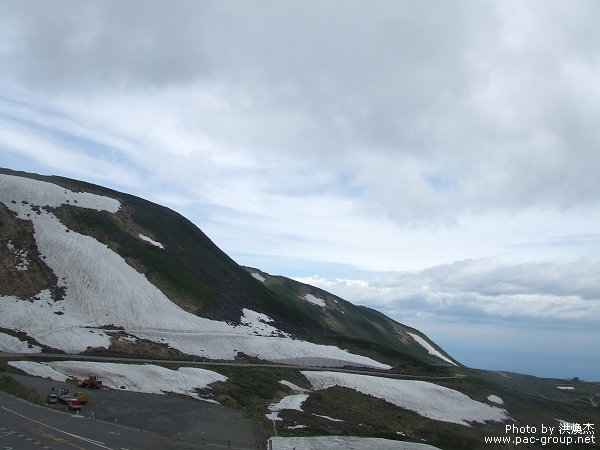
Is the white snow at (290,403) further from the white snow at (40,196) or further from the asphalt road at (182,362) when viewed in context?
the white snow at (40,196)

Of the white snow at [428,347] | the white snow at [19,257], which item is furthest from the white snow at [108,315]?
the white snow at [428,347]

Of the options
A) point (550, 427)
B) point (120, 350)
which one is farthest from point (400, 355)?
point (120, 350)

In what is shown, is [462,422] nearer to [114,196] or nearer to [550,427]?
[550,427]

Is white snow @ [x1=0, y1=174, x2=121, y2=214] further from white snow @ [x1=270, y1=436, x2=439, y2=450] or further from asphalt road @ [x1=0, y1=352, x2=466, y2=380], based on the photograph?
white snow @ [x1=270, y1=436, x2=439, y2=450]

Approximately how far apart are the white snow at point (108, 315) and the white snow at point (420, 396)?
13124mm

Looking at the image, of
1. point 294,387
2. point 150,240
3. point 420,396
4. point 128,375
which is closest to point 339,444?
point 294,387

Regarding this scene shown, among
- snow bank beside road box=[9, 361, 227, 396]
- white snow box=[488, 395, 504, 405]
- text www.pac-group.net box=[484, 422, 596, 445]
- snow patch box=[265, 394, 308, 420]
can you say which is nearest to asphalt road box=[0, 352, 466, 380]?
snow bank beside road box=[9, 361, 227, 396]

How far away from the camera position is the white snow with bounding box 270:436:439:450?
3159 centimetres

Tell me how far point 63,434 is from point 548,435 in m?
53.6

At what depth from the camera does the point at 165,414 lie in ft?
118

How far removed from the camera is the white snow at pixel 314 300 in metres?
142

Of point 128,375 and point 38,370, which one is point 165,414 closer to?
point 128,375

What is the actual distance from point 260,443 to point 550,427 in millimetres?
47017

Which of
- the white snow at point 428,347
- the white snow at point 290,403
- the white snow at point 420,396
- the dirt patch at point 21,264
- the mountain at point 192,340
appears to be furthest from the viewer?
the white snow at point 428,347
